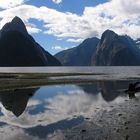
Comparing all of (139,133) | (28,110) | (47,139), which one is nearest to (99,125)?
(139,133)

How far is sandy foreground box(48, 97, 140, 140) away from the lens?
24.5 metres

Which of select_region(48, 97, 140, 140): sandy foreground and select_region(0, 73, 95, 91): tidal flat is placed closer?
select_region(48, 97, 140, 140): sandy foreground

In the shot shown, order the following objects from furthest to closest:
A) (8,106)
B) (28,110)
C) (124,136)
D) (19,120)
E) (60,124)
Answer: (8,106) → (28,110) → (19,120) → (60,124) → (124,136)

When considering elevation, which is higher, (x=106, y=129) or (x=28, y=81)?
(x=28, y=81)

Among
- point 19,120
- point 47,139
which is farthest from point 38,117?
point 47,139

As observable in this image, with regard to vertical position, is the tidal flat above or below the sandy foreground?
above

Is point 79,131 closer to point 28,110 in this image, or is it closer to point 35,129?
point 35,129

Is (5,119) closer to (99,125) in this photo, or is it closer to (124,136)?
(99,125)

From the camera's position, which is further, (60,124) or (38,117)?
(38,117)

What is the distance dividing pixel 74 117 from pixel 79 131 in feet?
25.7

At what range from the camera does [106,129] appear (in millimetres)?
27156

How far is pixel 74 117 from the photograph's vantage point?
34.9 metres

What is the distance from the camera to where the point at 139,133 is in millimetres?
25297

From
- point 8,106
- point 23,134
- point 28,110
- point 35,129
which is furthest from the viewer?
point 8,106
